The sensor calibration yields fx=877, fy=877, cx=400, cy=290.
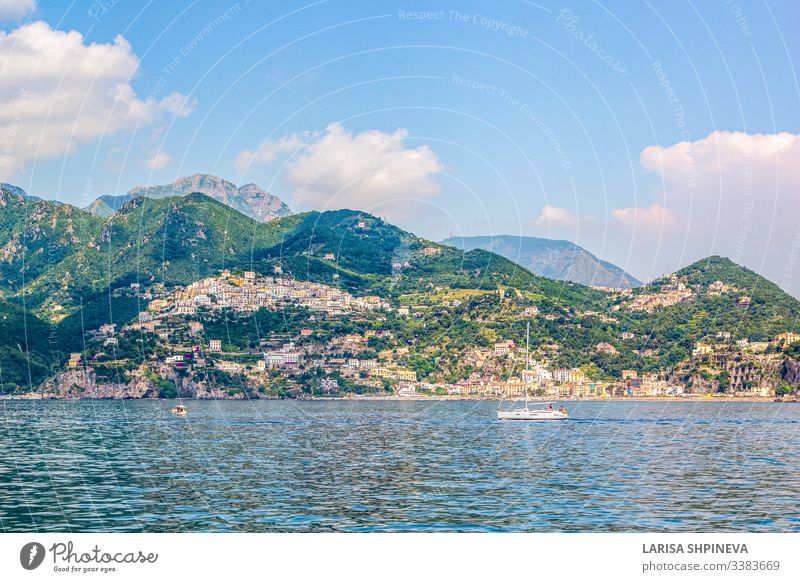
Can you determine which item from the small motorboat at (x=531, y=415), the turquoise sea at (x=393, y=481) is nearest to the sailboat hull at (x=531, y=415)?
the small motorboat at (x=531, y=415)

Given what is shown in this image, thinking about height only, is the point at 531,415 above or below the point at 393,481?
below

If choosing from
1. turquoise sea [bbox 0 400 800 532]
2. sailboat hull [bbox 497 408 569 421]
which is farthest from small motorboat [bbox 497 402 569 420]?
turquoise sea [bbox 0 400 800 532]

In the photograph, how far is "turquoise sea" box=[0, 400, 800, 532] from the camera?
3866 cm

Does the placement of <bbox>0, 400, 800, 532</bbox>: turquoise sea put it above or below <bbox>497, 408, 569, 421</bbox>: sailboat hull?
above

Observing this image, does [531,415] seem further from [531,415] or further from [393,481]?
[393,481]

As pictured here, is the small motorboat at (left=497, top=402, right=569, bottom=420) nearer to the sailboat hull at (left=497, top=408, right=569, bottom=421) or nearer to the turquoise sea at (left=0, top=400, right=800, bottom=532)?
the sailboat hull at (left=497, top=408, right=569, bottom=421)

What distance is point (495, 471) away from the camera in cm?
5859

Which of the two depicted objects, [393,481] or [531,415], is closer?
[393,481]

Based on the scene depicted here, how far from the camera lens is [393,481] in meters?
52.1

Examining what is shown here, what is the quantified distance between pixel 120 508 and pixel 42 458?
26.4 metres

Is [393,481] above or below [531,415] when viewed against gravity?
above

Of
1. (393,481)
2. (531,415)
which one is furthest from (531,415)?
(393,481)
